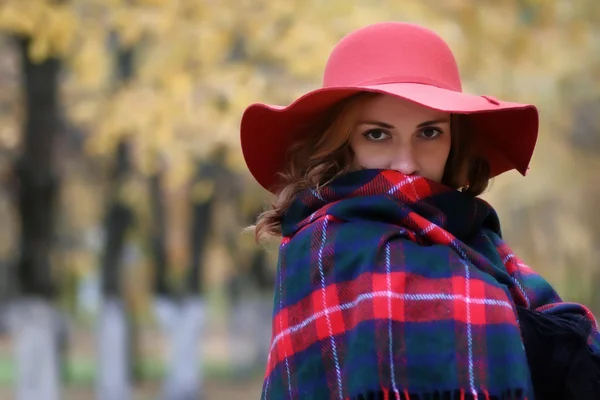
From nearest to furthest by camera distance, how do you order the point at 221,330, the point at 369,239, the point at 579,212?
the point at 369,239 < the point at 579,212 < the point at 221,330

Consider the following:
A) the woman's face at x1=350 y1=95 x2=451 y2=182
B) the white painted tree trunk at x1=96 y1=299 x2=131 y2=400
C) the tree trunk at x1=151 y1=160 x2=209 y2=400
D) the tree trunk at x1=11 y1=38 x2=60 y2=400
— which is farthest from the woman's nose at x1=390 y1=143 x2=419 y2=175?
the tree trunk at x1=151 y1=160 x2=209 y2=400

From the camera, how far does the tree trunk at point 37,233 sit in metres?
7.54

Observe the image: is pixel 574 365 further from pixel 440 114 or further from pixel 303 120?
pixel 303 120

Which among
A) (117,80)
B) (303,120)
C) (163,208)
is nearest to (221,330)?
(163,208)

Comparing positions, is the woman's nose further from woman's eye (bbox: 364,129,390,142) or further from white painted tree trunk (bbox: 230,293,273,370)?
white painted tree trunk (bbox: 230,293,273,370)

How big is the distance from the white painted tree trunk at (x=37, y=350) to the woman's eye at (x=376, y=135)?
233 inches

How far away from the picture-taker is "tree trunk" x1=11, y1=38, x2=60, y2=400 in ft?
24.7

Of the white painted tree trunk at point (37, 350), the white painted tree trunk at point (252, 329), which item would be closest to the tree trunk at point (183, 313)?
the white painted tree trunk at point (252, 329)

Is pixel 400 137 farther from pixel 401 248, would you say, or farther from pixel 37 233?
pixel 37 233

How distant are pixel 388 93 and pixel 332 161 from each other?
0.26 meters

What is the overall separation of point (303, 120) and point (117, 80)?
7.23m

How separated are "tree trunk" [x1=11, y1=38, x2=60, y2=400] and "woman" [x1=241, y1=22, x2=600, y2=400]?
5413 millimetres

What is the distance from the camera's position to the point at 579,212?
1405 cm

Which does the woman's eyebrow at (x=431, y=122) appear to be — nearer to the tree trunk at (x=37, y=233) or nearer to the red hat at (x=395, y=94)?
the red hat at (x=395, y=94)
